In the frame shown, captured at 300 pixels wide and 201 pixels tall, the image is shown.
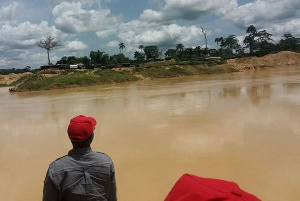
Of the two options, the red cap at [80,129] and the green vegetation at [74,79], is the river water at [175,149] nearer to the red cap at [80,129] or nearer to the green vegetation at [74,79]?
the red cap at [80,129]

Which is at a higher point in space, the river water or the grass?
the grass

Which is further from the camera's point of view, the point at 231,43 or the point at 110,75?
the point at 231,43

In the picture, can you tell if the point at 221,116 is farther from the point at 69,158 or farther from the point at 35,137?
the point at 69,158

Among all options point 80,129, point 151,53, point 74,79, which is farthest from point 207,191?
point 151,53

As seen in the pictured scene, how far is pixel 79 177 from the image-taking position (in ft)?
8.61

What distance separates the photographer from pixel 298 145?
8055 millimetres

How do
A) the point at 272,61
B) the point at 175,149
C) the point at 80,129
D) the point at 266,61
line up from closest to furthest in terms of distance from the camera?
the point at 80,129 → the point at 175,149 → the point at 272,61 → the point at 266,61

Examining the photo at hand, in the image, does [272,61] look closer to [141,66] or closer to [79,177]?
[141,66]

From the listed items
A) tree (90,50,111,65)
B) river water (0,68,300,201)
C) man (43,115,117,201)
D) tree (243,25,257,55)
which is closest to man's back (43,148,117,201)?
man (43,115,117,201)

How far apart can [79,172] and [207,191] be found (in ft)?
5.38

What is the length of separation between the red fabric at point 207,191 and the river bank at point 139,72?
135 ft

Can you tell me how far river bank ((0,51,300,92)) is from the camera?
139 ft

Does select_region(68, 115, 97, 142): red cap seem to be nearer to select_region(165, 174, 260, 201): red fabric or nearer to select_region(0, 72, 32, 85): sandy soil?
select_region(165, 174, 260, 201): red fabric

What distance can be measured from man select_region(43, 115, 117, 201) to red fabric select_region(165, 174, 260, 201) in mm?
1430
